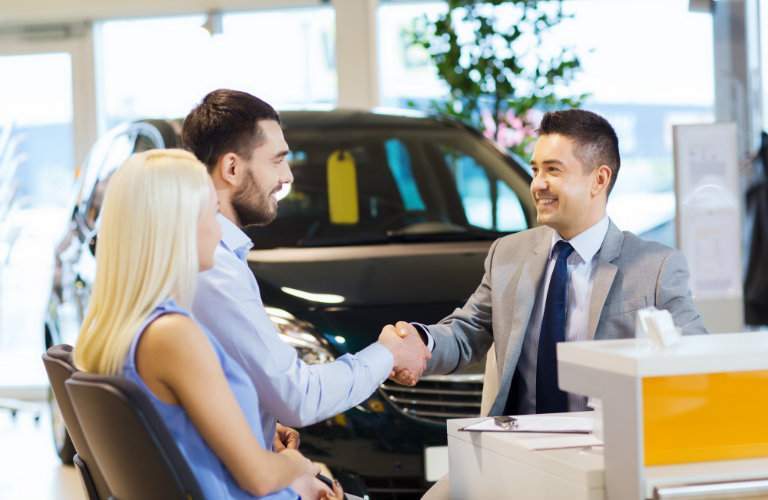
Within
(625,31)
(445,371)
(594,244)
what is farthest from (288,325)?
(625,31)

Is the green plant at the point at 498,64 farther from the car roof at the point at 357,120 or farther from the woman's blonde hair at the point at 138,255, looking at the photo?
the woman's blonde hair at the point at 138,255

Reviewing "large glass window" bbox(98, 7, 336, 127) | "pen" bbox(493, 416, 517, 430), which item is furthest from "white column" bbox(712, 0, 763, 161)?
"pen" bbox(493, 416, 517, 430)

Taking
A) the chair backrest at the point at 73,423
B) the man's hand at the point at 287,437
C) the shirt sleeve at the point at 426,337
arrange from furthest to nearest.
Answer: the shirt sleeve at the point at 426,337
the man's hand at the point at 287,437
the chair backrest at the point at 73,423

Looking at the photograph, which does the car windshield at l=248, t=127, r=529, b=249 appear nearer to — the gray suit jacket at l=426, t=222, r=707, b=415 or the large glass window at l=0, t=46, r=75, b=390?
the gray suit jacket at l=426, t=222, r=707, b=415

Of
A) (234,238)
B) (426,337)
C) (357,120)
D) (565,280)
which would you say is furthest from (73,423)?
(357,120)

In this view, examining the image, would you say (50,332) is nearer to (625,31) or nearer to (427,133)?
(427,133)

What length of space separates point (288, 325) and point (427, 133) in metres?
1.48

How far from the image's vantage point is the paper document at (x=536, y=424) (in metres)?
2.12

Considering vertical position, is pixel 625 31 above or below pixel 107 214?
above

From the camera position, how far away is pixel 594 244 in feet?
8.99

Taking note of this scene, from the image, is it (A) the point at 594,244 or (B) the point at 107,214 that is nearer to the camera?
(B) the point at 107,214

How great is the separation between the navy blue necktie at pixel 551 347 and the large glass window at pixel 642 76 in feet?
16.2

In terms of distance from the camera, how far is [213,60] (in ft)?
26.1

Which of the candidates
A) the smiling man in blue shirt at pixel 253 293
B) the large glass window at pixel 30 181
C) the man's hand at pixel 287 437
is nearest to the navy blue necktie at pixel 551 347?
the smiling man in blue shirt at pixel 253 293
